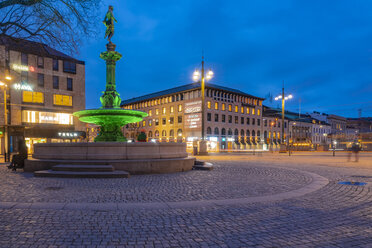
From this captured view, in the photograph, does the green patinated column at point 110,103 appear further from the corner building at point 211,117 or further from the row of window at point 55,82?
the corner building at point 211,117

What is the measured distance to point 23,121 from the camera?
3634 centimetres

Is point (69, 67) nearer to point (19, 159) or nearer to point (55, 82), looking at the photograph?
point (55, 82)

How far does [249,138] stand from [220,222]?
67.5 metres

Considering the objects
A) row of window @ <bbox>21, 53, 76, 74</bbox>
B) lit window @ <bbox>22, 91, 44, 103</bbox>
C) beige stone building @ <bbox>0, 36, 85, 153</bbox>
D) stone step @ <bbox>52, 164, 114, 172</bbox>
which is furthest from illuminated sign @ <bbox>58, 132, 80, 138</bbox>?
stone step @ <bbox>52, 164, 114, 172</bbox>

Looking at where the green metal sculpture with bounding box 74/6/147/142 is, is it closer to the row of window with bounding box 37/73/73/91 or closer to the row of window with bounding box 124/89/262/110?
the row of window with bounding box 37/73/73/91

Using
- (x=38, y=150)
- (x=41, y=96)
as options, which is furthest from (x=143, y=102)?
(x=38, y=150)

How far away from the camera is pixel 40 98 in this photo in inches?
1500

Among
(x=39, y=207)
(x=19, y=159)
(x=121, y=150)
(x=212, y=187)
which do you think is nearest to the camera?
(x=39, y=207)

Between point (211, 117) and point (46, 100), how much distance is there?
3524 centimetres

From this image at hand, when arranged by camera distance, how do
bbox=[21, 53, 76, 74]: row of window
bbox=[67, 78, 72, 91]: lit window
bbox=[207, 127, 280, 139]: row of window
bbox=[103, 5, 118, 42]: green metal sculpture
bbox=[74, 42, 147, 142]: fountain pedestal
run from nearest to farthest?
bbox=[74, 42, 147, 142]: fountain pedestal → bbox=[103, 5, 118, 42]: green metal sculpture → bbox=[21, 53, 76, 74]: row of window → bbox=[67, 78, 72, 91]: lit window → bbox=[207, 127, 280, 139]: row of window

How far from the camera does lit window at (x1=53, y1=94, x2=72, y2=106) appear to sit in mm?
39647

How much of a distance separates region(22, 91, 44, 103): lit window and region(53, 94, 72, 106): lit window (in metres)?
1.87

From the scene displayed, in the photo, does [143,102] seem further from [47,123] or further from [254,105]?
[47,123]

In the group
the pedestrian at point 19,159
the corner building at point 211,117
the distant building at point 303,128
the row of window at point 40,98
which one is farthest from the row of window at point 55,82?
the distant building at point 303,128
